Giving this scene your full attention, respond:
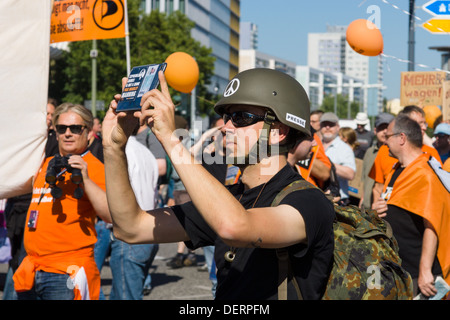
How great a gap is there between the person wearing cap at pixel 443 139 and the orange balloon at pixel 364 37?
2.07 meters

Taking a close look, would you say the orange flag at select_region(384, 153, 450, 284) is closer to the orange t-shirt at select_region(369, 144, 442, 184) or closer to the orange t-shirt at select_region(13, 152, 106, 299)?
the orange t-shirt at select_region(369, 144, 442, 184)

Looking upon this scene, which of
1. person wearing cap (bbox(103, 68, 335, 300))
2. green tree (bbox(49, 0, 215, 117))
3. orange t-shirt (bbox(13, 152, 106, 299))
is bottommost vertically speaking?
orange t-shirt (bbox(13, 152, 106, 299))

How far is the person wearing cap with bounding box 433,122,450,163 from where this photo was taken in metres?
8.49

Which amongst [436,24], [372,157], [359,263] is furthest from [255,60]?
[359,263]

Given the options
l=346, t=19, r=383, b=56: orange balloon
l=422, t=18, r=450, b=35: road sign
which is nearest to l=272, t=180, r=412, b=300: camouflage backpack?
l=422, t=18, r=450, b=35: road sign

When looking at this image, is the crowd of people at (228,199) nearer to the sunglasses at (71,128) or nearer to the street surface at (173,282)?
the sunglasses at (71,128)

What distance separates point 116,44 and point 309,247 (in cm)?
3642

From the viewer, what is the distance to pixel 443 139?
860 cm

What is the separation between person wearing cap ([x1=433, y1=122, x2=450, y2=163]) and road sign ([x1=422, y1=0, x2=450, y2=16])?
2.36 m

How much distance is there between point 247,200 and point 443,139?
20.7ft

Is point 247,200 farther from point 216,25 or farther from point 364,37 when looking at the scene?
point 216,25

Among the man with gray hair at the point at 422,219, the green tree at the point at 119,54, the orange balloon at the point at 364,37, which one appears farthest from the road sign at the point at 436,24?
the green tree at the point at 119,54

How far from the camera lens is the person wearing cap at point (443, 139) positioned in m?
8.49
